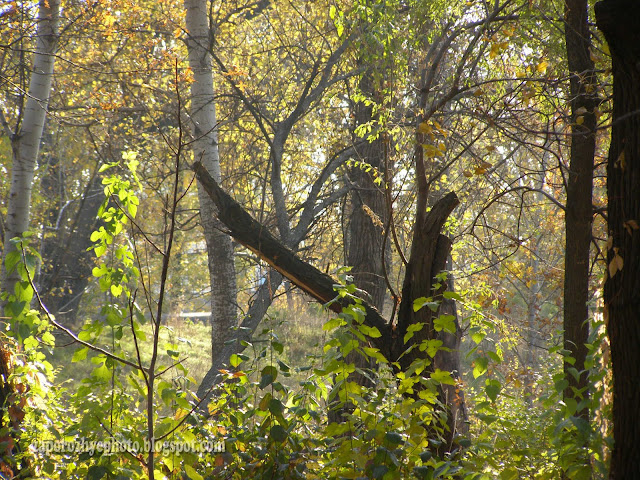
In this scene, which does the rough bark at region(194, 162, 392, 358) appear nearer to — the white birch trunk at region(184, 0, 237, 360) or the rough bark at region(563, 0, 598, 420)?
the rough bark at region(563, 0, 598, 420)

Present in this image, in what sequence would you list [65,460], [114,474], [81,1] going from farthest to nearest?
[81,1], [65,460], [114,474]

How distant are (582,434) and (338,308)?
71.0 inches

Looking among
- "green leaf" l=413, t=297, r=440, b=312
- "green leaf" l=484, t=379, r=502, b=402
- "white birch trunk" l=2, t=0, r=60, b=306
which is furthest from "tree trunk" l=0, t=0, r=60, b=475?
"green leaf" l=484, t=379, r=502, b=402

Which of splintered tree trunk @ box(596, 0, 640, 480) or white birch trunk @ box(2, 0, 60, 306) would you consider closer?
splintered tree trunk @ box(596, 0, 640, 480)

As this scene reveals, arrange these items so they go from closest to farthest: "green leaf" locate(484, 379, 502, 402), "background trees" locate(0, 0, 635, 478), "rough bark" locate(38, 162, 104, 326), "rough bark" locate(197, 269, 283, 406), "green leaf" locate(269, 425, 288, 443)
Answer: "green leaf" locate(484, 379, 502, 402)
"green leaf" locate(269, 425, 288, 443)
"background trees" locate(0, 0, 635, 478)
"rough bark" locate(197, 269, 283, 406)
"rough bark" locate(38, 162, 104, 326)

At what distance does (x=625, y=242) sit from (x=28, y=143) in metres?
5.44

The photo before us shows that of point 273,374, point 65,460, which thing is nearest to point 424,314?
point 273,374

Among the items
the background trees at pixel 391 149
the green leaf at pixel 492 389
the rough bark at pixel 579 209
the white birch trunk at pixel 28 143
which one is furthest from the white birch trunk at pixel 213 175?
the green leaf at pixel 492 389

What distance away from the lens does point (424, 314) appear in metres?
3.16

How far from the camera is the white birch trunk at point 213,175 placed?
5.84 m

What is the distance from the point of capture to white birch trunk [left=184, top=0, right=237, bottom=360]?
584 cm

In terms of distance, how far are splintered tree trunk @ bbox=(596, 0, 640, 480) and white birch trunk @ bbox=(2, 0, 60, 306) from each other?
16.2ft

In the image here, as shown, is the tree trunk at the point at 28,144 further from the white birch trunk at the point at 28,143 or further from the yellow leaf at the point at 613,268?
the yellow leaf at the point at 613,268

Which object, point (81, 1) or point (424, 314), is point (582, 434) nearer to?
point (424, 314)
